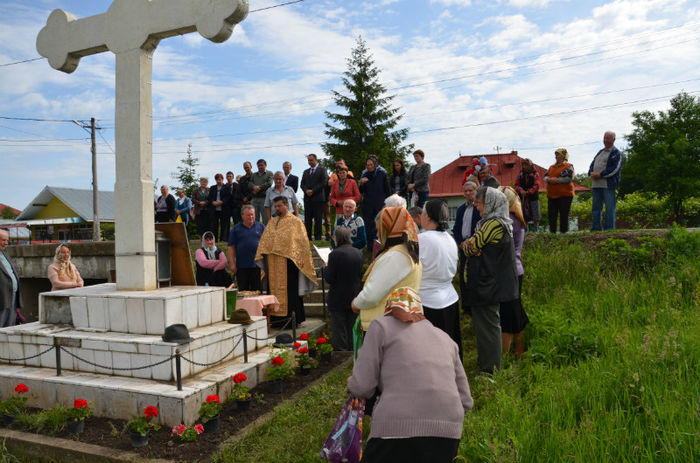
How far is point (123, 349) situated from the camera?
491 centimetres

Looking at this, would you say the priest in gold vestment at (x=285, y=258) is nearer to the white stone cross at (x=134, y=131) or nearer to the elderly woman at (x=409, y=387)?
the white stone cross at (x=134, y=131)

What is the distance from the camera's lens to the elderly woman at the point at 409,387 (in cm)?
224

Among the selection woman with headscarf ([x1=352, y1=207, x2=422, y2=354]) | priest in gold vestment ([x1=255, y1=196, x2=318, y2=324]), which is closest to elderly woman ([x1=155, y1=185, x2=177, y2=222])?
priest in gold vestment ([x1=255, y1=196, x2=318, y2=324])

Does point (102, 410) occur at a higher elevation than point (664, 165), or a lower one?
lower

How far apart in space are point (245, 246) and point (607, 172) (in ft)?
20.9

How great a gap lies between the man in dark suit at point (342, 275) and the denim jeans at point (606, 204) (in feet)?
16.9

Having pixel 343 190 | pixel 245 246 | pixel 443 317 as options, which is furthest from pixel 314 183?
pixel 443 317

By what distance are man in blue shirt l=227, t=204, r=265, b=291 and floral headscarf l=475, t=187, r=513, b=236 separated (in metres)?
4.03

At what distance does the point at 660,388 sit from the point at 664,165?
3261cm

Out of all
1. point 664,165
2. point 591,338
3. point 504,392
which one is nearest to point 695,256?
point 591,338

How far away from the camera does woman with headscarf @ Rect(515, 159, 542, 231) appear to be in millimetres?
9195

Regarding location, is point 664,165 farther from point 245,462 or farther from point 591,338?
point 245,462

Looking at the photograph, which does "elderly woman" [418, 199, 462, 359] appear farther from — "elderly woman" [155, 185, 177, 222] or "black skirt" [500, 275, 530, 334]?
"elderly woman" [155, 185, 177, 222]

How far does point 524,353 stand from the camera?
509cm
